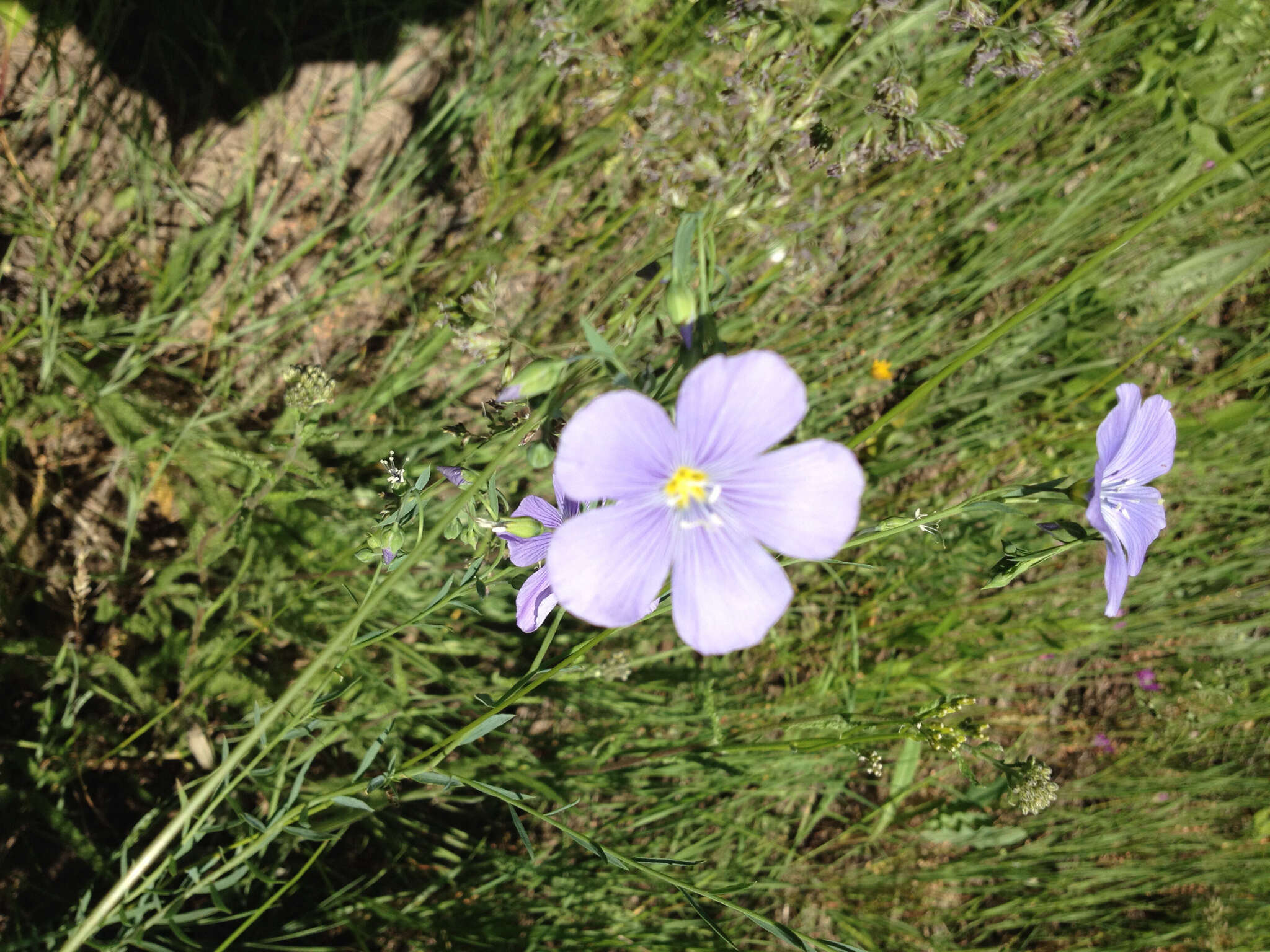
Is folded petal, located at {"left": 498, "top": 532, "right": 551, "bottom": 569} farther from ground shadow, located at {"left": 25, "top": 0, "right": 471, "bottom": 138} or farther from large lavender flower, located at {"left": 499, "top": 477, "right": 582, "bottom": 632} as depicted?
ground shadow, located at {"left": 25, "top": 0, "right": 471, "bottom": 138}

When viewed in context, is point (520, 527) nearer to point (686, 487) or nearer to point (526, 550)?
point (526, 550)

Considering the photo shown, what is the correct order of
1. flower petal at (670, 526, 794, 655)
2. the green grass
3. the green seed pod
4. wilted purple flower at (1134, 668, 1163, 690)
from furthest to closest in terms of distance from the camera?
wilted purple flower at (1134, 668, 1163, 690), the green grass, the green seed pod, flower petal at (670, 526, 794, 655)

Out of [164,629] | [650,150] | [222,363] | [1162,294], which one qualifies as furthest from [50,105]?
[1162,294]

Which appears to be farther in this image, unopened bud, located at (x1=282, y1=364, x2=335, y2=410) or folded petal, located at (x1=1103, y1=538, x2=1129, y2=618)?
unopened bud, located at (x1=282, y1=364, x2=335, y2=410)

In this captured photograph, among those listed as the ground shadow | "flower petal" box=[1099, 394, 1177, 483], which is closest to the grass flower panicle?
"flower petal" box=[1099, 394, 1177, 483]

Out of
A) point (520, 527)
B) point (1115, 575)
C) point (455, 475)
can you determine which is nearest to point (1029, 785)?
point (1115, 575)

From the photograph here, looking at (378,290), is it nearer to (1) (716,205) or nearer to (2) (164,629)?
(2) (164,629)
